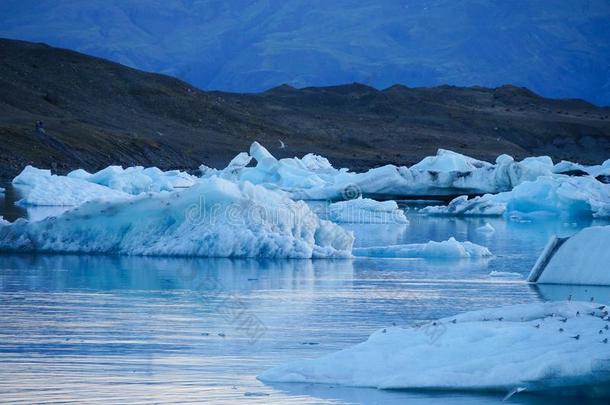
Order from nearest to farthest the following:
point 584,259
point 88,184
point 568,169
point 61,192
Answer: point 584,259 → point 61,192 → point 88,184 → point 568,169

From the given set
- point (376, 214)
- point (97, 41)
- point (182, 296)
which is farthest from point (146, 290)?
point (97, 41)

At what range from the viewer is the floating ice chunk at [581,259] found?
456 inches

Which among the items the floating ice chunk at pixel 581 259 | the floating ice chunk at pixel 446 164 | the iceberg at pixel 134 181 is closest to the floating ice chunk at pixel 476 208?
the floating ice chunk at pixel 446 164

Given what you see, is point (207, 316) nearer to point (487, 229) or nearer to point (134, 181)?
point (487, 229)

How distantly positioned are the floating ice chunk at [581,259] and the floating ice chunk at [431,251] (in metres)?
3.48

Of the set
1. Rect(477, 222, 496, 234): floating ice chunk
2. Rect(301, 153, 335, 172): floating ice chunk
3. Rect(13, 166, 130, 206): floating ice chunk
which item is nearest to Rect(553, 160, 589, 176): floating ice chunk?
Rect(301, 153, 335, 172): floating ice chunk

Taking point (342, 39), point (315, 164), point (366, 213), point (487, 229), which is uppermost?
point (342, 39)

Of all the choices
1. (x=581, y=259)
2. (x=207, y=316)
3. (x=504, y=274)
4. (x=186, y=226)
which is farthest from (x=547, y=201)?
(x=207, y=316)

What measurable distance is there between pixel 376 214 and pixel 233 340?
1657cm

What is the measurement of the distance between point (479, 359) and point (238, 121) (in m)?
58.7

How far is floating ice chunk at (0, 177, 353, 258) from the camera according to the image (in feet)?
45.5

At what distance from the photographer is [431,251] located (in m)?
15.8

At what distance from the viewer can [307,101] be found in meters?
83.1

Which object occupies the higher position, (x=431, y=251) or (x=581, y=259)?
(x=431, y=251)
